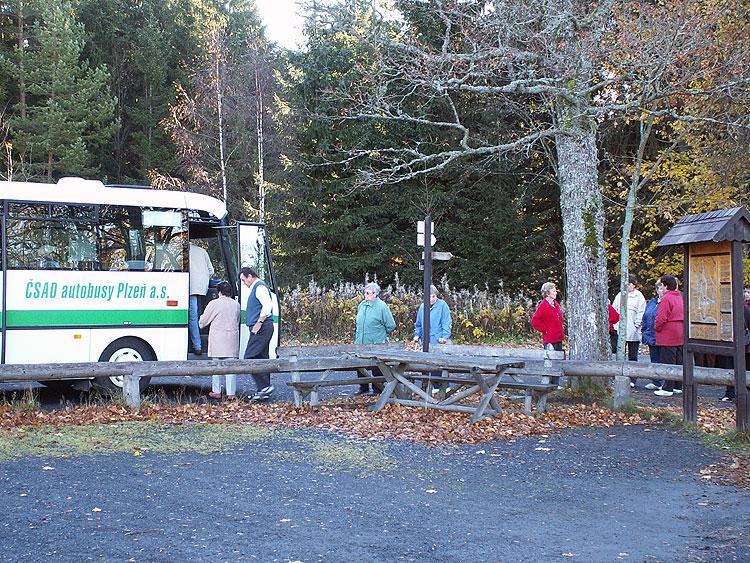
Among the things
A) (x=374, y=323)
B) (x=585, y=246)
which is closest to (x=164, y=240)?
(x=374, y=323)

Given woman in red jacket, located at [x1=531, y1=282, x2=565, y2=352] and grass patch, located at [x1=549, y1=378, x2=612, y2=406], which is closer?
grass patch, located at [x1=549, y1=378, x2=612, y2=406]

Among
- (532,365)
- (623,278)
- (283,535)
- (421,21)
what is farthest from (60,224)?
(421,21)

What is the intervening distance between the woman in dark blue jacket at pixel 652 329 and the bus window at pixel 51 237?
9.10 meters

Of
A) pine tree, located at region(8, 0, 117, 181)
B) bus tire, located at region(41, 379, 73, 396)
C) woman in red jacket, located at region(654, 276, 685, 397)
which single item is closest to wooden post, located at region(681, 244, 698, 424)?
woman in red jacket, located at region(654, 276, 685, 397)

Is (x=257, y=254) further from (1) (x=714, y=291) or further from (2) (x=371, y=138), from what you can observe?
(2) (x=371, y=138)

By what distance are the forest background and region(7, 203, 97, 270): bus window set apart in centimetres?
454

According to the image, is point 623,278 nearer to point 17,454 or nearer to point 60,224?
point 60,224

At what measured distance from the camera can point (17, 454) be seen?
852cm

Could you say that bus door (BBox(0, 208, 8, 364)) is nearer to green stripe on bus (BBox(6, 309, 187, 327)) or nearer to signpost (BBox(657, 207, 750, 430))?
green stripe on bus (BBox(6, 309, 187, 327))

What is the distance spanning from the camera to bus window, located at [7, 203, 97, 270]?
40.5ft

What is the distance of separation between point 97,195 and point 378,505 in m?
8.27

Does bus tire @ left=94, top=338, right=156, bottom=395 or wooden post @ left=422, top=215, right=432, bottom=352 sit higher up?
wooden post @ left=422, top=215, right=432, bottom=352

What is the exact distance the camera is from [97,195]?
1309 centimetres

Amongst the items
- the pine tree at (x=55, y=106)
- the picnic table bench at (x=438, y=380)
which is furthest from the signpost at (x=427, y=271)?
the pine tree at (x=55, y=106)
